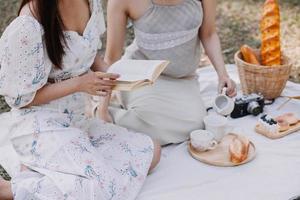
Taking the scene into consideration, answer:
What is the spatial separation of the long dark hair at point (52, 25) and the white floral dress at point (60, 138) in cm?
2

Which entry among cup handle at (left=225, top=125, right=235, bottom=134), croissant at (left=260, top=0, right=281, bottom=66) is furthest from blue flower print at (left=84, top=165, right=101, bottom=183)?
croissant at (left=260, top=0, right=281, bottom=66)

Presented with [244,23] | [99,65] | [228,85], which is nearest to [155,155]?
[99,65]

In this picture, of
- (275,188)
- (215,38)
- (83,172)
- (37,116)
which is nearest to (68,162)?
(83,172)

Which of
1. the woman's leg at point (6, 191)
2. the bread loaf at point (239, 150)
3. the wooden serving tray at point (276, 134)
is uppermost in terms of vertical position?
the woman's leg at point (6, 191)

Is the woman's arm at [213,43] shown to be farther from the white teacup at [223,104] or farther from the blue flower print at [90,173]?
the blue flower print at [90,173]

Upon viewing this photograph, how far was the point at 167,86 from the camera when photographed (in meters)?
2.39

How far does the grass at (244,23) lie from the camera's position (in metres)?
3.39

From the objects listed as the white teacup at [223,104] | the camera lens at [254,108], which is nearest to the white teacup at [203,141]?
the white teacup at [223,104]

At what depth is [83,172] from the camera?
5.82 ft

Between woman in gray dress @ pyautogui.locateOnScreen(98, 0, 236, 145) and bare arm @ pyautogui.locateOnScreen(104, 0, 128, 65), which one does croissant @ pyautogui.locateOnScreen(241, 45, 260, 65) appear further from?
bare arm @ pyautogui.locateOnScreen(104, 0, 128, 65)

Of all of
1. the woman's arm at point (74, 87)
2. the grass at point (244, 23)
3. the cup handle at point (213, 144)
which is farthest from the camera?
the grass at point (244, 23)

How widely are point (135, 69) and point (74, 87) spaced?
25cm

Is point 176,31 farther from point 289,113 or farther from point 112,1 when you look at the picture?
point 289,113

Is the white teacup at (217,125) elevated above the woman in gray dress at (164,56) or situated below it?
below
